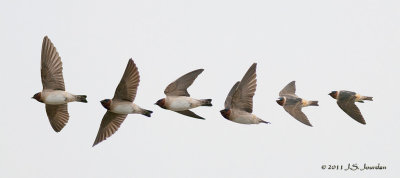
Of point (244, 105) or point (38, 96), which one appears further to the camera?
point (38, 96)

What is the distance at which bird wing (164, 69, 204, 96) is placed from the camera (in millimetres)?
15078

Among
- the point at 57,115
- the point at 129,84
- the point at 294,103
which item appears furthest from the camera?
the point at 294,103

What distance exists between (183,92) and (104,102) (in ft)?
4.32

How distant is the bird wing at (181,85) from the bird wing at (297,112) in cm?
230

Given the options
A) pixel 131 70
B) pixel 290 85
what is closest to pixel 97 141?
pixel 131 70

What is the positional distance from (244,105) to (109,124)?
97.6 inches

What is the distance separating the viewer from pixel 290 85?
57.2 feet

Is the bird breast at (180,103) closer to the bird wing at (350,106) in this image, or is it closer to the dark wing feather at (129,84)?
the dark wing feather at (129,84)

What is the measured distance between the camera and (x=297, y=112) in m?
16.6

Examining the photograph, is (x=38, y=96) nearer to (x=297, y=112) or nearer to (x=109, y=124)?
(x=109, y=124)

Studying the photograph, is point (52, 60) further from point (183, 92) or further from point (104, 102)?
point (183, 92)

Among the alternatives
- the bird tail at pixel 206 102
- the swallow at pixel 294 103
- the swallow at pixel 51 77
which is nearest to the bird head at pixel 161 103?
the bird tail at pixel 206 102

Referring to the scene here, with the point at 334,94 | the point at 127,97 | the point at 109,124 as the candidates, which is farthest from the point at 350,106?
the point at 109,124

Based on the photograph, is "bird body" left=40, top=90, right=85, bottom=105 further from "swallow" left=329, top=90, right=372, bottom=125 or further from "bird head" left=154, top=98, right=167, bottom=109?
"swallow" left=329, top=90, right=372, bottom=125
